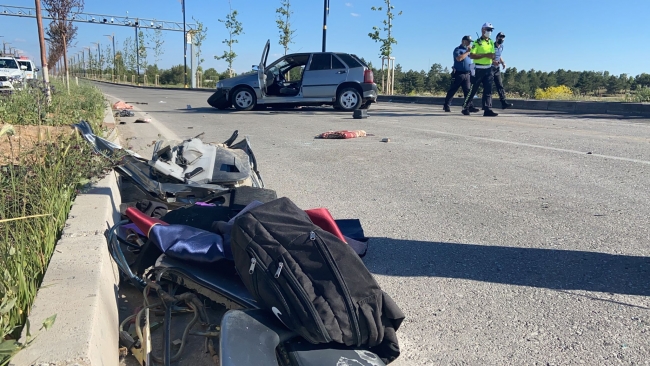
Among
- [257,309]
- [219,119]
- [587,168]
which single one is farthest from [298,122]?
[257,309]

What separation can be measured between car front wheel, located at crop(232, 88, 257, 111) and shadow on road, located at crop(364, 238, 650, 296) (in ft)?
37.6

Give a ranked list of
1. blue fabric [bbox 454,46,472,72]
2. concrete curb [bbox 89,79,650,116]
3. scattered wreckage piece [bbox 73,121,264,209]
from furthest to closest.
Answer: concrete curb [bbox 89,79,650,116] → blue fabric [bbox 454,46,472,72] → scattered wreckage piece [bbox 73,121,264,209]

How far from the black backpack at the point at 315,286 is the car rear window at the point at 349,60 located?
12.3 m

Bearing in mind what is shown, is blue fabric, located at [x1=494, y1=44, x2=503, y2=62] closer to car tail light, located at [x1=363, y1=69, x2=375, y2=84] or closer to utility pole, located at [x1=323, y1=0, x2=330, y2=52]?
car tail light, located at [x1=363, y1=69, x2=375, y2=84]

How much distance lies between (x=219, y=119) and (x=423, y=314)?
32.9 feet

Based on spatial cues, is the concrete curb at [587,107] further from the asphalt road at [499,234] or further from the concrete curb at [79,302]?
the concrete curb at [79,302]

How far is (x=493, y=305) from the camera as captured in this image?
2473 millimetres

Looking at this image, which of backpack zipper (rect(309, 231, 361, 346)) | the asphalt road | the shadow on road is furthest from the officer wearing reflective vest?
backpack zipper (rect(309, 231, 361, 346))

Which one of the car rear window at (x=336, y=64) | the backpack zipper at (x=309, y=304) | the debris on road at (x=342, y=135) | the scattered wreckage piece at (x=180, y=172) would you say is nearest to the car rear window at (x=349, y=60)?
the car rear window at (x=336, y=64)

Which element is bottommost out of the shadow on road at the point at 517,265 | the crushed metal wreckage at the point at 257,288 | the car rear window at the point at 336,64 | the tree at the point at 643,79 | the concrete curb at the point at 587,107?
the shadow on road at the point at 517,265

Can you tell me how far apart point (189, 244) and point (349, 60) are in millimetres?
12210

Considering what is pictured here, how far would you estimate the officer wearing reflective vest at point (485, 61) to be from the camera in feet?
39.4

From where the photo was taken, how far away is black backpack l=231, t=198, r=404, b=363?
183 centimetres

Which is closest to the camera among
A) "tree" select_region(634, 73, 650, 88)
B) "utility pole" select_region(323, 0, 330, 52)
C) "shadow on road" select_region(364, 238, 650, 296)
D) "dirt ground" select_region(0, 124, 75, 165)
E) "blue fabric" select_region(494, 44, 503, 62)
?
"shadow on road" select_region(364, 238, 650, 296)
